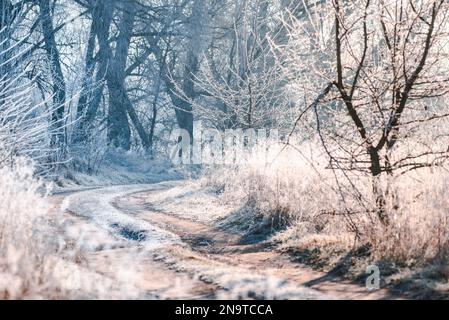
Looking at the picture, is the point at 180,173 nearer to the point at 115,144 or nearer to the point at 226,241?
the point at 115,144

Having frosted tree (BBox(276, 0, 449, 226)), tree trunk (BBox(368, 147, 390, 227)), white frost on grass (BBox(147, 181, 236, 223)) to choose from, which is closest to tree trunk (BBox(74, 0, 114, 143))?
white frost on grass (BBox(147, 181, 236, 223))

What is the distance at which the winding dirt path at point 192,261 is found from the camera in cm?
561

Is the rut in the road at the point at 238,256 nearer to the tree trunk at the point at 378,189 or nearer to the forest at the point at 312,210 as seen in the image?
the forest at the point at 312,210

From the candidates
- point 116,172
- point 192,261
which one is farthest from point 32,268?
point 116,172

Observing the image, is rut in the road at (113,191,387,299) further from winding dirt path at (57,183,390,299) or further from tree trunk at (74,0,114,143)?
tree trunk at (74,0,114,143)

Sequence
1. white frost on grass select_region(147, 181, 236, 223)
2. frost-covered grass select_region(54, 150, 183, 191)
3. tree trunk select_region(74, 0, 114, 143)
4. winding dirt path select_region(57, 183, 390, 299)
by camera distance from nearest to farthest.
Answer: winding dirt path select_region(57, 183, 390, 299)
white frost on grass select_region(147, 181, 236, 223)
frost-covered grass select_region(54, 150, 183, 191)
tree trunk select_region(74, 0, 114, 143)

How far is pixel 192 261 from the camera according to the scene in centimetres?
724

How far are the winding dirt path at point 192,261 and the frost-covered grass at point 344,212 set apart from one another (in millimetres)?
590

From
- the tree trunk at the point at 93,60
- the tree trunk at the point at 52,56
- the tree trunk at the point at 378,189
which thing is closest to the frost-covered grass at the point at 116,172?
the tree trunk at the point at 52,56

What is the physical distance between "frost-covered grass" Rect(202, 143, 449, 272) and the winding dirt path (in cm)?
59

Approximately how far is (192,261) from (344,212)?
201 centimetres

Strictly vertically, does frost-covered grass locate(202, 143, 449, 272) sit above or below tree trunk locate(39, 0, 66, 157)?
below

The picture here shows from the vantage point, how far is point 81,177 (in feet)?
72.3

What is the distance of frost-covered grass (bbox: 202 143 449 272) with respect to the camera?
6.33m
